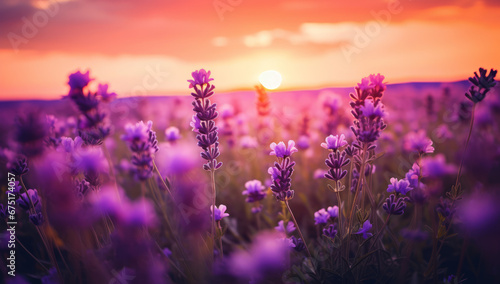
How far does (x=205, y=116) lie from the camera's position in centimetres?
175

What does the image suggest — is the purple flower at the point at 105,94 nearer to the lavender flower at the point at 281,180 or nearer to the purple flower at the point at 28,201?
the purple flower at the point at 28,201

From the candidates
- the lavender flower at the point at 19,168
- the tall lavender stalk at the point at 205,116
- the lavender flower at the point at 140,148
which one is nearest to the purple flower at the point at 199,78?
the tall lavender stalk at the point at 205,116

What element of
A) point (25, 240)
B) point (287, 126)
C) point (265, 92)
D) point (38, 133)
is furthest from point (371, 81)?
point (287, 126)

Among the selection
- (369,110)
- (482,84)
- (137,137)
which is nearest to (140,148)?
(137,137)

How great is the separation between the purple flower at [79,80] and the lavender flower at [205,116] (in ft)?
1.83

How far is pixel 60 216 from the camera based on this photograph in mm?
1471

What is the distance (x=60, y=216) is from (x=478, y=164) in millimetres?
2341

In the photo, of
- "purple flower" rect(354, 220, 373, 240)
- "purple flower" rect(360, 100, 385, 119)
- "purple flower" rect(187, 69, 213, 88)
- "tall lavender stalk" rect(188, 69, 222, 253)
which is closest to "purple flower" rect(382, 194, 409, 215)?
"purple flower" rect(354, 220, 373, 240)

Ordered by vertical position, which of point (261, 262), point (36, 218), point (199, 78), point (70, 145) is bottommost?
point (36, 218)

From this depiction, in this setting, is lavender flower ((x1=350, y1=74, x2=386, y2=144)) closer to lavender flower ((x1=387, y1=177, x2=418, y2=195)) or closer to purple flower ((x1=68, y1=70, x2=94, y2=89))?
lavender flower ((x1=387, y1=177, x2=418, y2=195))

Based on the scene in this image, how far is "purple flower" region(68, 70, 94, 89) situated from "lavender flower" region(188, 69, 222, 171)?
0.56 meters

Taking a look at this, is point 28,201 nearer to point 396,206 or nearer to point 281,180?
point 281,180

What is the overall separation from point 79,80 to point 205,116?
0.71m

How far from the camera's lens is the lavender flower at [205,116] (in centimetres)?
174
